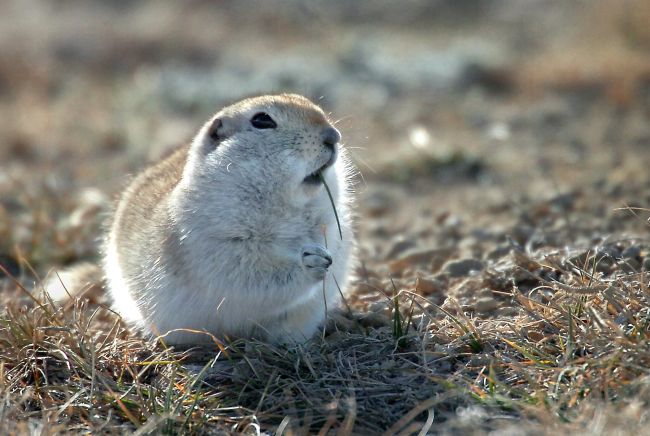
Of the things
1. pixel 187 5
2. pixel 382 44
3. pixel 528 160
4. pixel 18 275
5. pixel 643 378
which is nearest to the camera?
pixel 643 378

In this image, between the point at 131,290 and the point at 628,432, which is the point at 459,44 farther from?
the point at 628,432

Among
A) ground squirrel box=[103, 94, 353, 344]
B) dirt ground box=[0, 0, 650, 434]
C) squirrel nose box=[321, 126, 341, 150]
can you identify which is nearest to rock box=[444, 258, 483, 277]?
dirt ground box=[0, 0, 650, 434]

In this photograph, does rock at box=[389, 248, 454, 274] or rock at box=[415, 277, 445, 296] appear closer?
rock at box=[415, 277, 445, 296]

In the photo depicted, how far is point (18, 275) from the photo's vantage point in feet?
17.0

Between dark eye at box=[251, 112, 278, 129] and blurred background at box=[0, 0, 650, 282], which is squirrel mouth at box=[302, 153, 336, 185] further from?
blurred background at box=[0, 0, 650, 282]

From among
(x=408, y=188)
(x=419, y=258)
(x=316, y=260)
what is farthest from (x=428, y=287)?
(x=408, y=188)

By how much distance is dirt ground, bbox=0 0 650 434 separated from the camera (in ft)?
10.3

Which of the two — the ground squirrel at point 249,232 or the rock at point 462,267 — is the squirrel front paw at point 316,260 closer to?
the ground squirrel at point 249,232

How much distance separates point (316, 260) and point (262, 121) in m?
0.71

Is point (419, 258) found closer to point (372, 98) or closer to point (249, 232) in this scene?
point (249, 232)

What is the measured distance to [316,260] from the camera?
354 cm

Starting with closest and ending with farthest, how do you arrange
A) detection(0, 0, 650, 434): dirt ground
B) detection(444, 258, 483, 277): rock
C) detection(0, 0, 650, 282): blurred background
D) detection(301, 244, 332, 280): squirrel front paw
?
detection(0, 0, 650, 434): dirt ground → detection(301, 244, 332, 280): squirrel front paw → detection(444, 258, 483, 277): rock → detection(0, 0, 650, 282): blurred background

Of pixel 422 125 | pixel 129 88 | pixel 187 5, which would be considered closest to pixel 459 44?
pixel 422 125

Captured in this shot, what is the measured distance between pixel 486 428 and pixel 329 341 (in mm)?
1133
